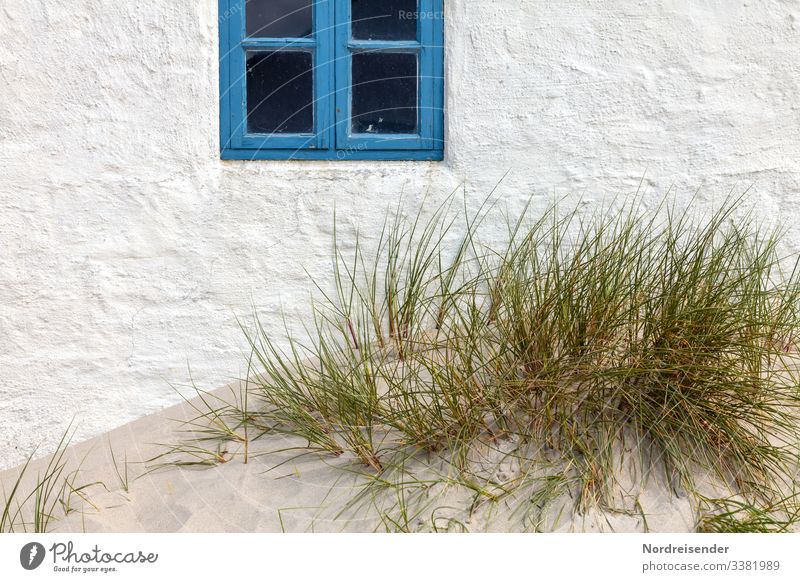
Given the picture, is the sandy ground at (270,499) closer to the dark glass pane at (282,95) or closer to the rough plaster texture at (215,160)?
the rough plaster texture at (215,160)

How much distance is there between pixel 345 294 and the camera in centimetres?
341

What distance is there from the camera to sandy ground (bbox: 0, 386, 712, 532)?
2658 millimetres

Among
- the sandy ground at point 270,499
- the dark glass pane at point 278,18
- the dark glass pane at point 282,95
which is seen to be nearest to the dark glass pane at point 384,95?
the dark glass pane at point 282,95

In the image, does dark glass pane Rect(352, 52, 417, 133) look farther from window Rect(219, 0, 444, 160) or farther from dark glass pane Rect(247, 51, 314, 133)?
dark glass pane Rect(247, 51, 314, 133)

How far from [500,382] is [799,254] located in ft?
5.34

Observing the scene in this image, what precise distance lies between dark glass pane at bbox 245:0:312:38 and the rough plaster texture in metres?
0.19

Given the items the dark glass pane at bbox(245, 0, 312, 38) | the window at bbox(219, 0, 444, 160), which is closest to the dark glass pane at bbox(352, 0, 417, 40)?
the window at bbox(219, 0, 444, 160)

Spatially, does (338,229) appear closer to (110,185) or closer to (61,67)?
(110,185)

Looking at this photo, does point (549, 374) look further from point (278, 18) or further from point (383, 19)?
point (278, 18)

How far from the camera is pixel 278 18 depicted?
344 centimetres
